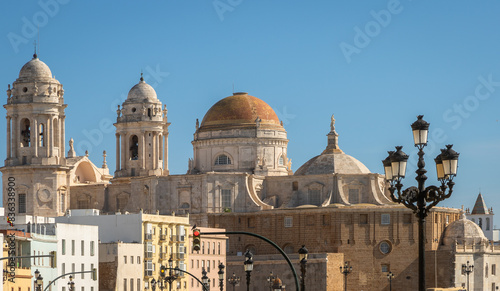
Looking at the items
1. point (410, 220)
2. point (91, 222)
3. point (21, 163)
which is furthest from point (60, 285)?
point (410, 220)

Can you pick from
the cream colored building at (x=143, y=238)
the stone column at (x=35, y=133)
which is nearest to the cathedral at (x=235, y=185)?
the stone column at (x=35, y=133)

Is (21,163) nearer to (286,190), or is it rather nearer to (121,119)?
(121,119)

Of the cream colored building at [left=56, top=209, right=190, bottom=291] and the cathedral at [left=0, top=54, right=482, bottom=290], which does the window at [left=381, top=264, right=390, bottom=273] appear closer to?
the cathedral at [left=0, top=54, right=482, bottom=290]

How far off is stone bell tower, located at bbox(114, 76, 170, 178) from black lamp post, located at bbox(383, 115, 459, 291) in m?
90.3

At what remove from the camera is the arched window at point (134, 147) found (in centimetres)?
12214

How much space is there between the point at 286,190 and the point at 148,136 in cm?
1459

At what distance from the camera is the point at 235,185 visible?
380ft

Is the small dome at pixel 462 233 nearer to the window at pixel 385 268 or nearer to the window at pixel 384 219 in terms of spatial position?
the window at pixel 384 219

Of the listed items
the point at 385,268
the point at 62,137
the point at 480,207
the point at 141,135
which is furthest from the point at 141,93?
the point at 480,207

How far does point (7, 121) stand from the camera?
113 metres

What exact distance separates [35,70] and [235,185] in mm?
21278

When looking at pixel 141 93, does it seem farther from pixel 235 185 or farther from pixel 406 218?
pixel 406 218

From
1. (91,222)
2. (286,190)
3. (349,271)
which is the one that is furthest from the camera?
(286,190)

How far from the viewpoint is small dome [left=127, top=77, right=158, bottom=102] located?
122500 mm
